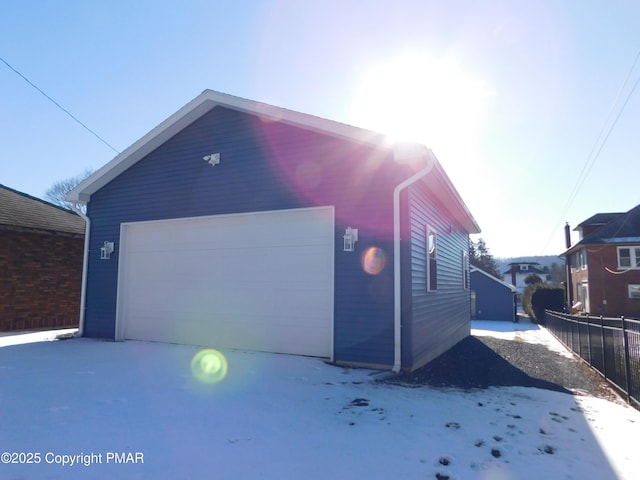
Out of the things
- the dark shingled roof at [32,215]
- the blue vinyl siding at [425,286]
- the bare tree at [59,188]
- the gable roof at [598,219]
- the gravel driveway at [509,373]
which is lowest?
the gravel driveway at [509,373]

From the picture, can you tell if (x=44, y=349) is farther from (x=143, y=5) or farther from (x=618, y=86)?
(x=618, y=86)

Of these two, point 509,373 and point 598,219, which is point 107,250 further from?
point 598,219

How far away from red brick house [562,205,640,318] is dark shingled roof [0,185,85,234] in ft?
88.5

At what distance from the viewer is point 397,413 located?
13.9ft

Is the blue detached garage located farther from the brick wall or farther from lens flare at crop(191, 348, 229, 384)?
the brick wall

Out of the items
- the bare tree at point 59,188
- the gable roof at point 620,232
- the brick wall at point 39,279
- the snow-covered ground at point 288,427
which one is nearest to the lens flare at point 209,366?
the snow-covered ground at point 288,427

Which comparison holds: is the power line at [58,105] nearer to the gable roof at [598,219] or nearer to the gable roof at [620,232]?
the gable roof at [620,232]

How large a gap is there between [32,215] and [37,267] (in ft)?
6.04

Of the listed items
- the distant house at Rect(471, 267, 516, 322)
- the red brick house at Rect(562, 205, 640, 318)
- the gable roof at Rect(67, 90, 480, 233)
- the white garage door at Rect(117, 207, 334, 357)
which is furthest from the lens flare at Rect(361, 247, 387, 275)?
the distant house at Rect(471, 267, 516, 322)

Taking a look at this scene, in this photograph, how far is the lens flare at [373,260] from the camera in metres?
6.48

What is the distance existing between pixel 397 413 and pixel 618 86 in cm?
1256

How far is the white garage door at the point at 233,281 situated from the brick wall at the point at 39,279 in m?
4.06

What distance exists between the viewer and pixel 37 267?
1127 centimetres

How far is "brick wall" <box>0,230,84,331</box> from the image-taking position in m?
10.5
